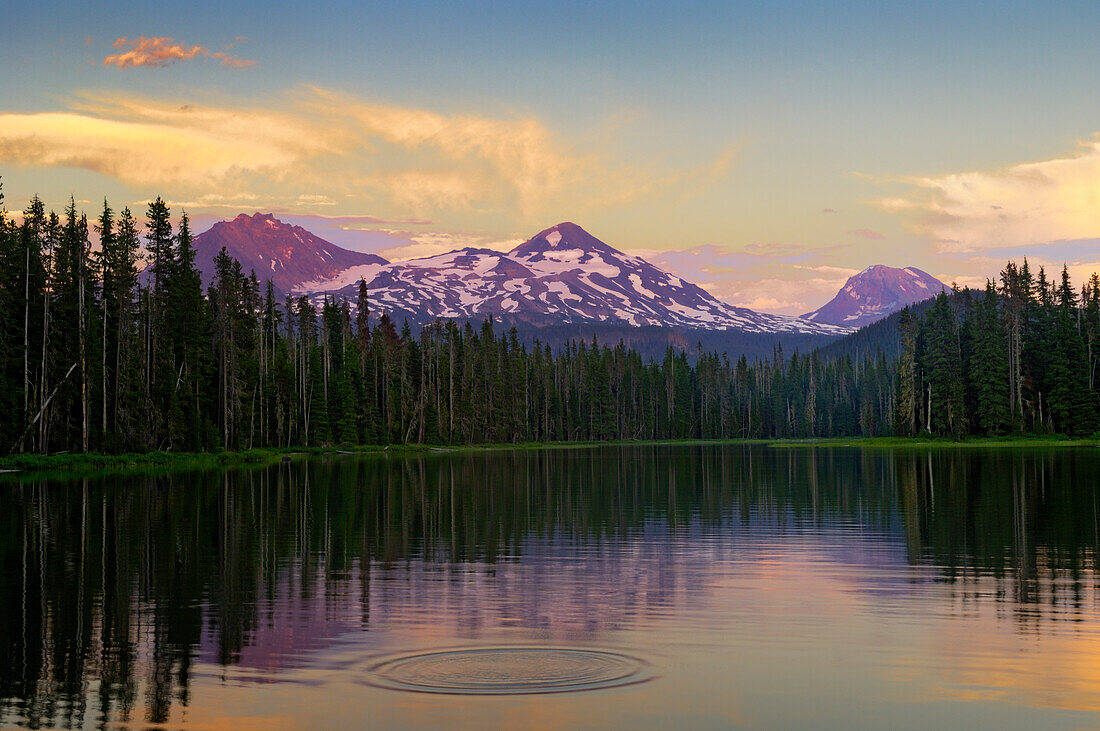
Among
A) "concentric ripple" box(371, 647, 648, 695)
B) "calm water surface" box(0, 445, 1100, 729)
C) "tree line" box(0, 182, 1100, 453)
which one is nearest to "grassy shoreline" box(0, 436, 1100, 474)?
"tree line" box(0, 182, 1100, 453)

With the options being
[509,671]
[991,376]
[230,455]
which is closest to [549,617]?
[509,671]

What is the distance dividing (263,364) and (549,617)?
328 ft

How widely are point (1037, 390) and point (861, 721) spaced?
442ft

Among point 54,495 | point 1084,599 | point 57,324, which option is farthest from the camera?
point 57,324

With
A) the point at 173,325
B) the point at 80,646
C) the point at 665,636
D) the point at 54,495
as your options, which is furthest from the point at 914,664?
the point at 173,325

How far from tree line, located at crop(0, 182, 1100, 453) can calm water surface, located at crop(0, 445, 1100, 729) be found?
1554 inches

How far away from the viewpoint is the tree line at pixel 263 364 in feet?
249

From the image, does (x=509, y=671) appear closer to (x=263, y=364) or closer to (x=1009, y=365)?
(x=263, y=364)

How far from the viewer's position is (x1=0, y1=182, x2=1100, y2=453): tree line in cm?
7588

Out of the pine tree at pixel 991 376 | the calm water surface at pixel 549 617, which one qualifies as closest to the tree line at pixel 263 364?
the pine tree at pixel 991 376

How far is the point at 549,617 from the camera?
19.2 meters

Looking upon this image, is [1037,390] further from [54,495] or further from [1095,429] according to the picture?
[54,495]

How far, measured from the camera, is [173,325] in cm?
8681

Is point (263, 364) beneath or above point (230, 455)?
above
